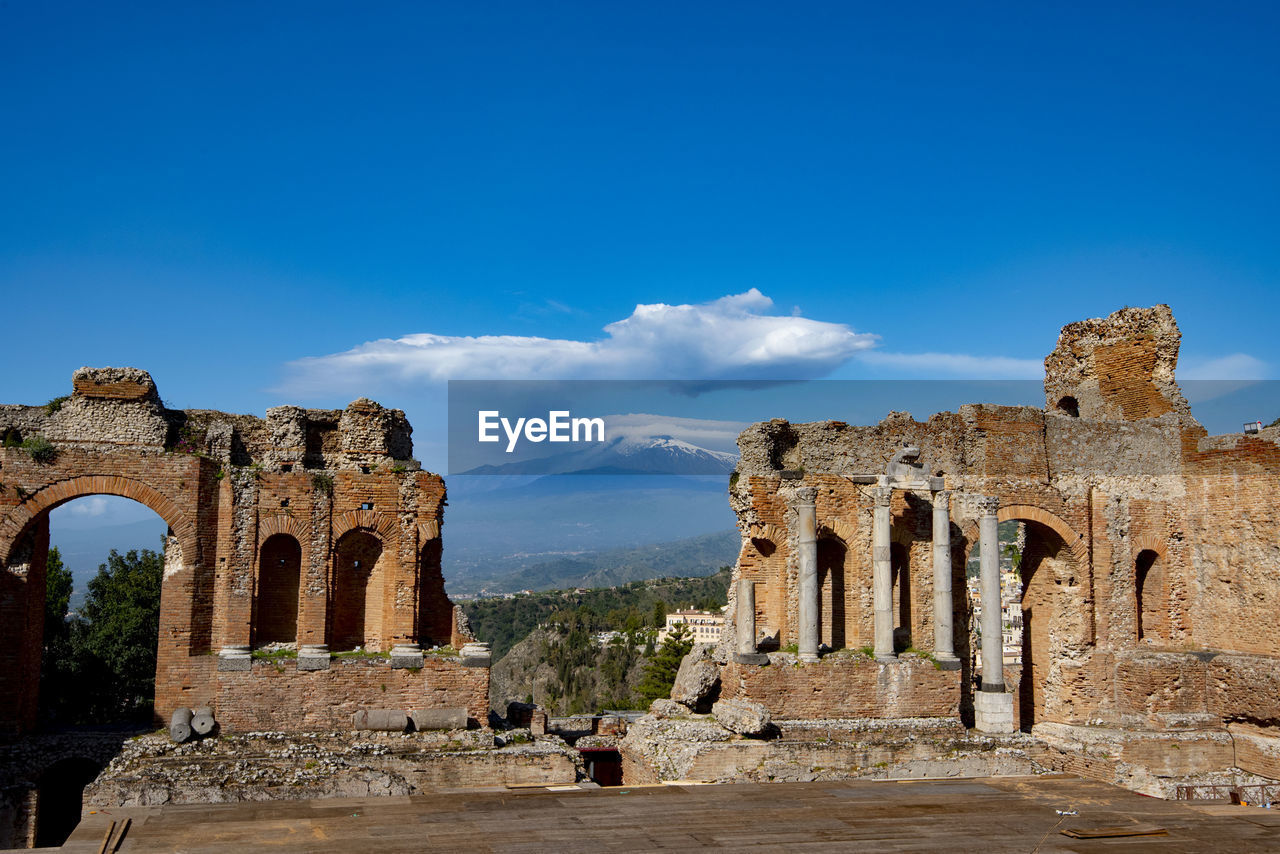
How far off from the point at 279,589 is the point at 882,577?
12493 millimetres

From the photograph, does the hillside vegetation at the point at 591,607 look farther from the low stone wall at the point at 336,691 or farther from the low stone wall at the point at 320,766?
the low stone wall at the point at 320,766

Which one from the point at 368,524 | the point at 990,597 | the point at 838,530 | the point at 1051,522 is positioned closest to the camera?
the point at 368,524

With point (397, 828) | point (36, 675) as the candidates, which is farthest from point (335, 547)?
point (397, 828)

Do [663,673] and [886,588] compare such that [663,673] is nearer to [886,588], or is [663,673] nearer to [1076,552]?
[886,588]

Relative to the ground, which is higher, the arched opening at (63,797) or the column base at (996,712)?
the column base at (996,712)

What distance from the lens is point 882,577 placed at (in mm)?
20906

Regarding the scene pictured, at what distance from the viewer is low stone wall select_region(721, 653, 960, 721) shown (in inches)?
786

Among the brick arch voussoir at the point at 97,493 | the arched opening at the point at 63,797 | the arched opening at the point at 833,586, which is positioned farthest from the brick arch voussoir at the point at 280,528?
the arched opening at the point at 833,586

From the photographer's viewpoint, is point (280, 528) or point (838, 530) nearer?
point (280, 528)

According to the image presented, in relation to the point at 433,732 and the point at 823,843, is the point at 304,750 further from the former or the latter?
the point at 823,843

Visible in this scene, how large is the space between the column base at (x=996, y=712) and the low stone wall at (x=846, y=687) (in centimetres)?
60

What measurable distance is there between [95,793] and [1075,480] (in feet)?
65.0

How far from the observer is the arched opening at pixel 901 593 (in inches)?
885

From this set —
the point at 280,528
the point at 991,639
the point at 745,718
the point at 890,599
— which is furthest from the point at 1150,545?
the point at 280,528
